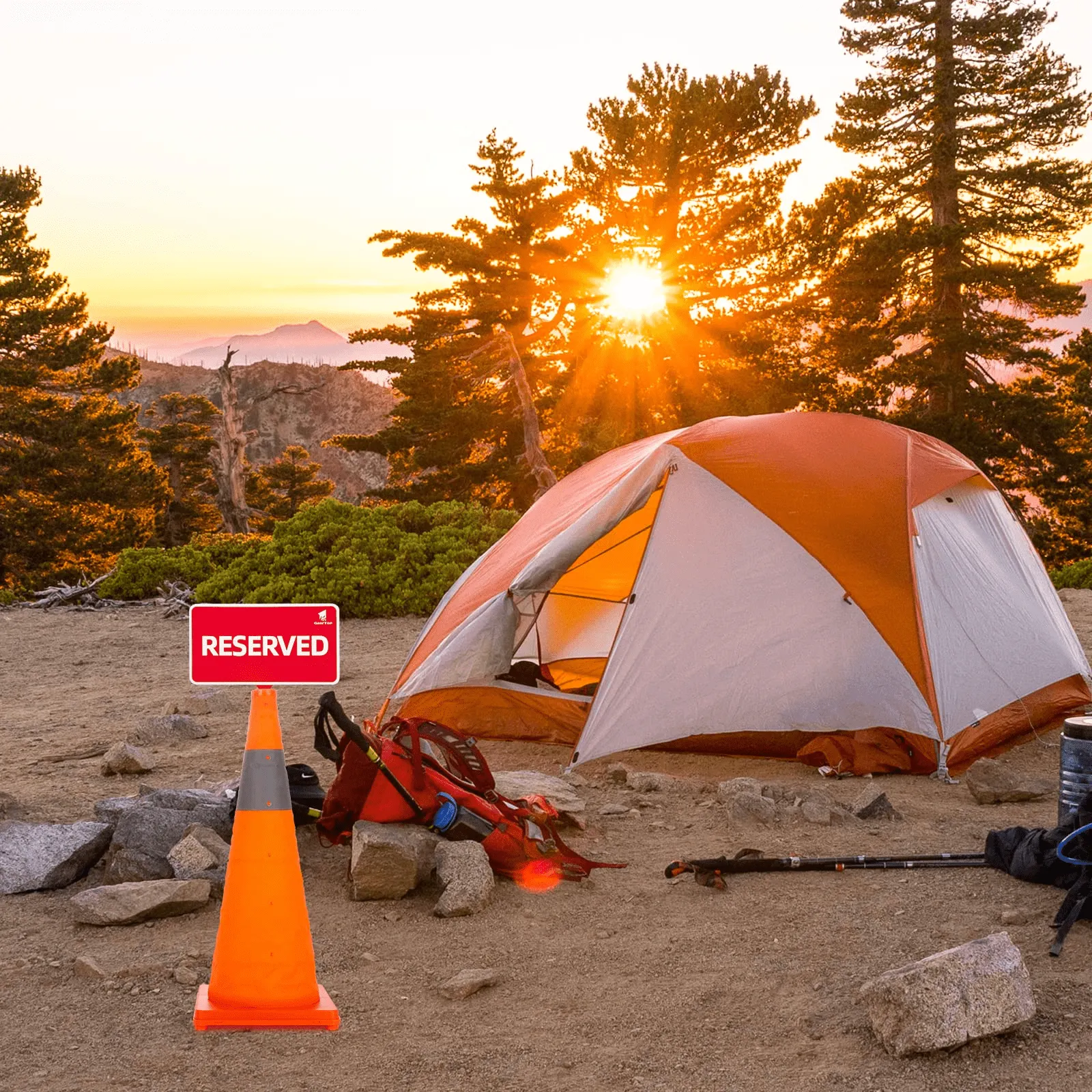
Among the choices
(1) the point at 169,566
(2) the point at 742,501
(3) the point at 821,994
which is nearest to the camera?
(3) the point at 821,994

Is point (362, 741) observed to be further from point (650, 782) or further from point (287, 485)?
point (287, 485)

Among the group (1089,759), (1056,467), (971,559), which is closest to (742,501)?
(971,559)

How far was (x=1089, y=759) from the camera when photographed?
4.43m

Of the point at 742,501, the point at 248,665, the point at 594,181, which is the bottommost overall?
the point at 248,665

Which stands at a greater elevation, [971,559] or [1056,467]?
[1056,467]

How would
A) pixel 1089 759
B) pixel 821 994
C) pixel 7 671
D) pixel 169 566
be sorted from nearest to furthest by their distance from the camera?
pixel 821 994, pixel 1089 759, pixel 7 671, pixel 169 566

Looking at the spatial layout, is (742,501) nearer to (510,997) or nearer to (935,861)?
(935,861)

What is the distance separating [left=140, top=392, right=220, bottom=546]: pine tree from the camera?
38469 mm

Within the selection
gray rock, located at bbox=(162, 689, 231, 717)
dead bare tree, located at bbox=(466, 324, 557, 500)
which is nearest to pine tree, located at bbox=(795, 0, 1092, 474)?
dead bare tree, located at bbox=(466, 324, 557, 500)

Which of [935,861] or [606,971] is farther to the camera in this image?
[935,861]

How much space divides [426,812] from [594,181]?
2476 cm

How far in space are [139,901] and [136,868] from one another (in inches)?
12.1

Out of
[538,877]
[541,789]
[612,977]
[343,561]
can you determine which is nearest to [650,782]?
[541,789]

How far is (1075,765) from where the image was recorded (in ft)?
14.6
